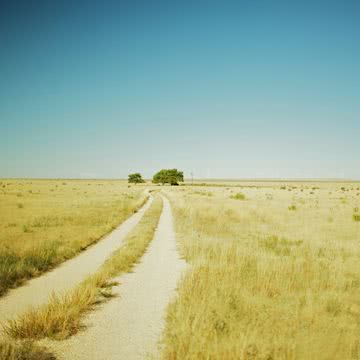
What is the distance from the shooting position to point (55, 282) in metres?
9.63

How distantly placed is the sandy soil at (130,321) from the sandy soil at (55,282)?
131cm

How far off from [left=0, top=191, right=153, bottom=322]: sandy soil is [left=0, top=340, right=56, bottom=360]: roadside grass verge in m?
1.42

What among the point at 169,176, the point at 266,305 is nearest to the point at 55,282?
the point at 266,305

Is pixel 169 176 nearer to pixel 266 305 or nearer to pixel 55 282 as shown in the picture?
pixel 55 282

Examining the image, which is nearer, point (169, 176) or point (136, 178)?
point (169, 176)

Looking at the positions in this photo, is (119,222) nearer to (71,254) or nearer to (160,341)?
(71,254)

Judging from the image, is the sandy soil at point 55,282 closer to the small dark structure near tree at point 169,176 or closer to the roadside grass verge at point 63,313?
the roadside grass verge at point 63,313

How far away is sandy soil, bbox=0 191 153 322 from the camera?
7605 mm

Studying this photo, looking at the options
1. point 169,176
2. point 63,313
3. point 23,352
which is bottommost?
point 23,352

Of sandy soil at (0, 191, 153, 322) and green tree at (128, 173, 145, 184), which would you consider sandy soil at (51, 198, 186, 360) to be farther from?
green tree at (128, 173, 145, 184)

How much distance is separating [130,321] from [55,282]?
4170 mm

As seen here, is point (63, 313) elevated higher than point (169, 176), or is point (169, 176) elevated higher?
point (169, 176)

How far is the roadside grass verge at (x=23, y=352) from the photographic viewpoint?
467 cm

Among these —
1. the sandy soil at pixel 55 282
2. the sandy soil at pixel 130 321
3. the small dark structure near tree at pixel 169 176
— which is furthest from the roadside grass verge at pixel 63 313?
the small dark structure near tree at pixel 169 176
